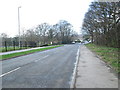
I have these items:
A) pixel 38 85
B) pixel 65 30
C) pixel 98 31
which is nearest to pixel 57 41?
pixel 65 30

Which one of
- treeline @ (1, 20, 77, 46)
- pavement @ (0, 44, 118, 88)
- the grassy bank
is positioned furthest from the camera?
treeline @ (1, 20, 77, 46)

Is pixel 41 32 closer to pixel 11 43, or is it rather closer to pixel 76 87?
pixel 11 43

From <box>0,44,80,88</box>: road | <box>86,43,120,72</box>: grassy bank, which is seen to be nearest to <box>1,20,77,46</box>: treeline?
<box>86,43,120,72</box>: grassy bank

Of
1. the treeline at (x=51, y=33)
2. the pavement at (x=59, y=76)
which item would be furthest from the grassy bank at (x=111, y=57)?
the treeline at (x=51, y=33)

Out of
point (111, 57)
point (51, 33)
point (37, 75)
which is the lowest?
point (37, 75)

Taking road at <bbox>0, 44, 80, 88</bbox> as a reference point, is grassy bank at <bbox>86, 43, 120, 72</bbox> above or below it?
above

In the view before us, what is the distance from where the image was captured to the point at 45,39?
213 feet

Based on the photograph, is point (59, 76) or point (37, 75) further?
point (37, 75)

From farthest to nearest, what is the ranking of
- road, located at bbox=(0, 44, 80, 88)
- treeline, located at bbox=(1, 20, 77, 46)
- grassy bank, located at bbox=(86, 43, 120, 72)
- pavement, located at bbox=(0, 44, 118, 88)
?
treeline, located at bbox=(1, 20, 77, 46) → grassy bank, located at bbox=(86, 43, 120, 72) → road, located at bbox=(0, 44, 80, 88) → pavement, located at bbox=(0, 44, 118, 88)

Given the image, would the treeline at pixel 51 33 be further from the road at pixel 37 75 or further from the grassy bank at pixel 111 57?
the road at pixel 37 75

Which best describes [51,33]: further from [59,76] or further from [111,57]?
[59,76]

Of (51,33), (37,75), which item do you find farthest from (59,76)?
(51,33)

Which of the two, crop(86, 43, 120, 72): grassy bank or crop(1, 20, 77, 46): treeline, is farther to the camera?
crop(1, 20, 77, 46): treeline

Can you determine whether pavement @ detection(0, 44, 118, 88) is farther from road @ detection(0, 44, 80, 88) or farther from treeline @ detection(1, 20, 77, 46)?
treeline @ detection(1, 20, 77, 46)
